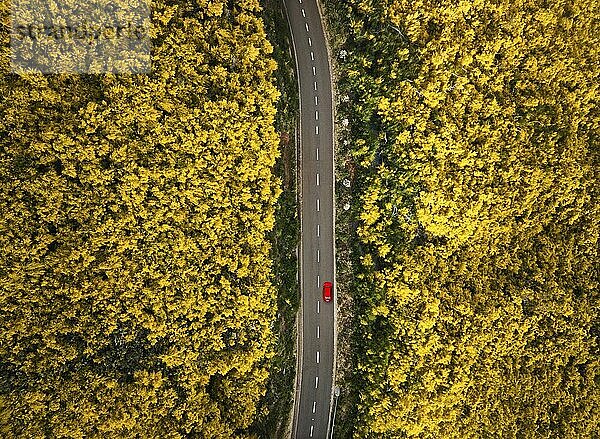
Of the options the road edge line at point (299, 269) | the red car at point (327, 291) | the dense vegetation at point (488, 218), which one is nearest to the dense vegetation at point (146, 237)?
the road edge line at point (299, 269)

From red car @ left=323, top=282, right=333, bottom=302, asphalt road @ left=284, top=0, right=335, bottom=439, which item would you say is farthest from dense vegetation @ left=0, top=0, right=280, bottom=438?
red car @ left=323, top=282, right=333, bottom=302

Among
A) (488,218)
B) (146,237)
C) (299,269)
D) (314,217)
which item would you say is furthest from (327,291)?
(146,237)

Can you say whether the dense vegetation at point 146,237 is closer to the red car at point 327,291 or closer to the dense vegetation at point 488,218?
the red car at point 327,291

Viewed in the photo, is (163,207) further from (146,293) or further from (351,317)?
(351,317)

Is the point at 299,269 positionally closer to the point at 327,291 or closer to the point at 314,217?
the point at 327,291

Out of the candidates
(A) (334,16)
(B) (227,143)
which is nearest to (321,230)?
(B) (227,143)

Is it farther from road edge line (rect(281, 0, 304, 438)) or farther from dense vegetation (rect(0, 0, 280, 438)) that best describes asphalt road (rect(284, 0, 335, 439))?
dense vegetation (rect(0, 0, 280, 438))
